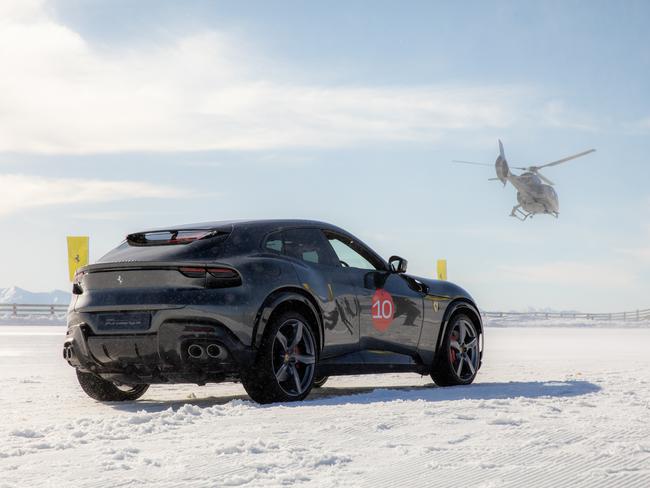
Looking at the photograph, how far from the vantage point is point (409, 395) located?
26.0 ft

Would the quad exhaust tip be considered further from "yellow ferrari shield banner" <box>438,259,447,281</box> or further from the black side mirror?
"yellow ferrari shield banner" <box>438,259,447,281</box>

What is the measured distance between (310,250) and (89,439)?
3.07 meters

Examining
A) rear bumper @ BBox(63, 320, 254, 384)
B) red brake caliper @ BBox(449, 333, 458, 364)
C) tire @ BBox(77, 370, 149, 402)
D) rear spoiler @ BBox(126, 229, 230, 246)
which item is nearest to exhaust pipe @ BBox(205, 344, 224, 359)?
rear bumper @ BBox(63, 320, 254, 384)

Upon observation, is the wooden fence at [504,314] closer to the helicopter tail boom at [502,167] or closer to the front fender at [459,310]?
the helicopter tail boom at [502,167]

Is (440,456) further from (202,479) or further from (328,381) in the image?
(328,381)

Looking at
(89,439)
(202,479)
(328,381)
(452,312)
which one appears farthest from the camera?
(328,381)

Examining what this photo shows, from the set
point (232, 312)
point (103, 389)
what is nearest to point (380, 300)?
point (232, 312)

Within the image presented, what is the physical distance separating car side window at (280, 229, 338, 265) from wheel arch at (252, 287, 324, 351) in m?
0.42

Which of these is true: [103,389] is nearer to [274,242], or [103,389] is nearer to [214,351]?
[214,351]

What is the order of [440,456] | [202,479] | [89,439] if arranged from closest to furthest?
[202,479] → [440,456] → [89,439]

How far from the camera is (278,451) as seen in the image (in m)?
4.98

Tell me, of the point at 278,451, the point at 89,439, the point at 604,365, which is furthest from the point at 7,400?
the point at 604,365

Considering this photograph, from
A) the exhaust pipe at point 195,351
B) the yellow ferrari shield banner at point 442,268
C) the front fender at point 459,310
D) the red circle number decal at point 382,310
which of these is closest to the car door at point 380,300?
the red circle number decal at point 382,310

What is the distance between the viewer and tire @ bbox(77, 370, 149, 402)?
7.98m
